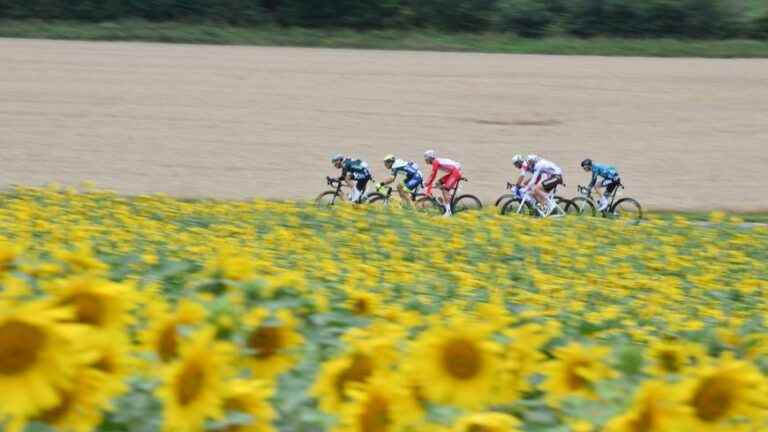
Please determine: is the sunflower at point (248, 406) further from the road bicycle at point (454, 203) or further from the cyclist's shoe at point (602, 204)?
the cyclist's shoe at point (602, 204)

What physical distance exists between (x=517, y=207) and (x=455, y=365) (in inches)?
514

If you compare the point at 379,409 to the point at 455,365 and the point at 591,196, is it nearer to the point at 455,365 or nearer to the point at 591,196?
the point at 455,365

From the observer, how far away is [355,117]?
2308 centimetres

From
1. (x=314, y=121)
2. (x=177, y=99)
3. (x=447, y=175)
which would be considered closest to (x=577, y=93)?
(x=314, y=121)

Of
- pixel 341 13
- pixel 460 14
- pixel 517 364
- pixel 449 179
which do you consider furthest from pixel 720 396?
pixel 341 13

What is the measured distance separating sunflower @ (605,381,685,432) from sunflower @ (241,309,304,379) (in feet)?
2.56

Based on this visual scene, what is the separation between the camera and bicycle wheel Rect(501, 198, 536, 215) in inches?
595

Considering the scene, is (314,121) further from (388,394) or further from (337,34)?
(388,394)

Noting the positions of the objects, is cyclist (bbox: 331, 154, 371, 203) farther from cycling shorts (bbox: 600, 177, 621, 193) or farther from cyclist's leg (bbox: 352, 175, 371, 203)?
cycling shorts (bbox: 600, 177, 621, 193)

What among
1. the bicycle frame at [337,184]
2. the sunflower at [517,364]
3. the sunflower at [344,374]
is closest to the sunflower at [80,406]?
the sunflower at [344,374]

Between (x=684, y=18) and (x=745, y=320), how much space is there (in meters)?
30.3

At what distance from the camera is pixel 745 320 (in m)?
4.78

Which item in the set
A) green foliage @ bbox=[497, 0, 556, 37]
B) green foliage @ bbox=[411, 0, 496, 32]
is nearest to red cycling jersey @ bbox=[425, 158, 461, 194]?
green foliage @ bbox=[497, 0, 556, 37]

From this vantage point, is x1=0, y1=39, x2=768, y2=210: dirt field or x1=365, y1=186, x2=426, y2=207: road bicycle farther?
x1=0, y1=39, x2=768, y2=210: dirt field
